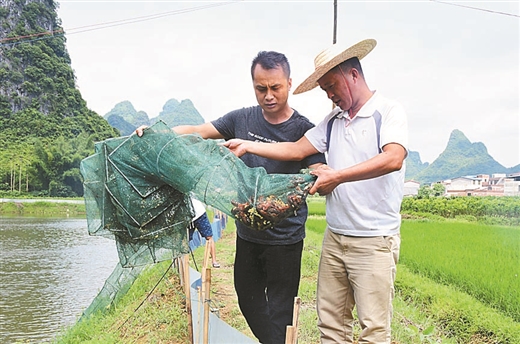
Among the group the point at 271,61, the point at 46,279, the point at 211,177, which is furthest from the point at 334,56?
the point at 46,279

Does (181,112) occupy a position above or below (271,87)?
above

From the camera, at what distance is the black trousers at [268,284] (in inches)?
101

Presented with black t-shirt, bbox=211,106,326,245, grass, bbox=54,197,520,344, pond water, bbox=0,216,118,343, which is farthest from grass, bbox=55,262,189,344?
black t-shirt, bbox=211,106,326,245

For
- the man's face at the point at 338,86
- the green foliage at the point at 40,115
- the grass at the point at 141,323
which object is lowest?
the grass at the point at 141,323

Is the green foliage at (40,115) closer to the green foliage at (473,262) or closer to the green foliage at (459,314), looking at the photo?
the green foliage at (473,262)

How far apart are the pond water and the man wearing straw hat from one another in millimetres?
4983

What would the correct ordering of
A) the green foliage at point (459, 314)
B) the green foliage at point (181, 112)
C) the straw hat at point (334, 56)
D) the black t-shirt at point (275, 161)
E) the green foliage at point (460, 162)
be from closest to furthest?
the straw hat at point (334, 56)
the black t-shirt at point (275, 161)
the green foliage at point (459, 314)
the green foliage at point (460, 162)
the green foliage at point (181, 112)

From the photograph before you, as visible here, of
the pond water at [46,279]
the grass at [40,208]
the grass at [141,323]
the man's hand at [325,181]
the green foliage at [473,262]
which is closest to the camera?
the man's hand at [325,181]

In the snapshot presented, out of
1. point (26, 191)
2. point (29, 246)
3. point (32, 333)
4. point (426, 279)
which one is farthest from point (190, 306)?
point (26, 191)

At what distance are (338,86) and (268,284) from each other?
3.44 ft

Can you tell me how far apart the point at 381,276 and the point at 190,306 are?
92.2 inches

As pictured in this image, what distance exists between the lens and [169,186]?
2273 mm

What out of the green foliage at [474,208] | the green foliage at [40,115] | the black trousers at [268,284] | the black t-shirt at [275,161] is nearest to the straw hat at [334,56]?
the black t-shirt at [275,161]

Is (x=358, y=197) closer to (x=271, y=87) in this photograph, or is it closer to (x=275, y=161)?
(x=275, y=161)
